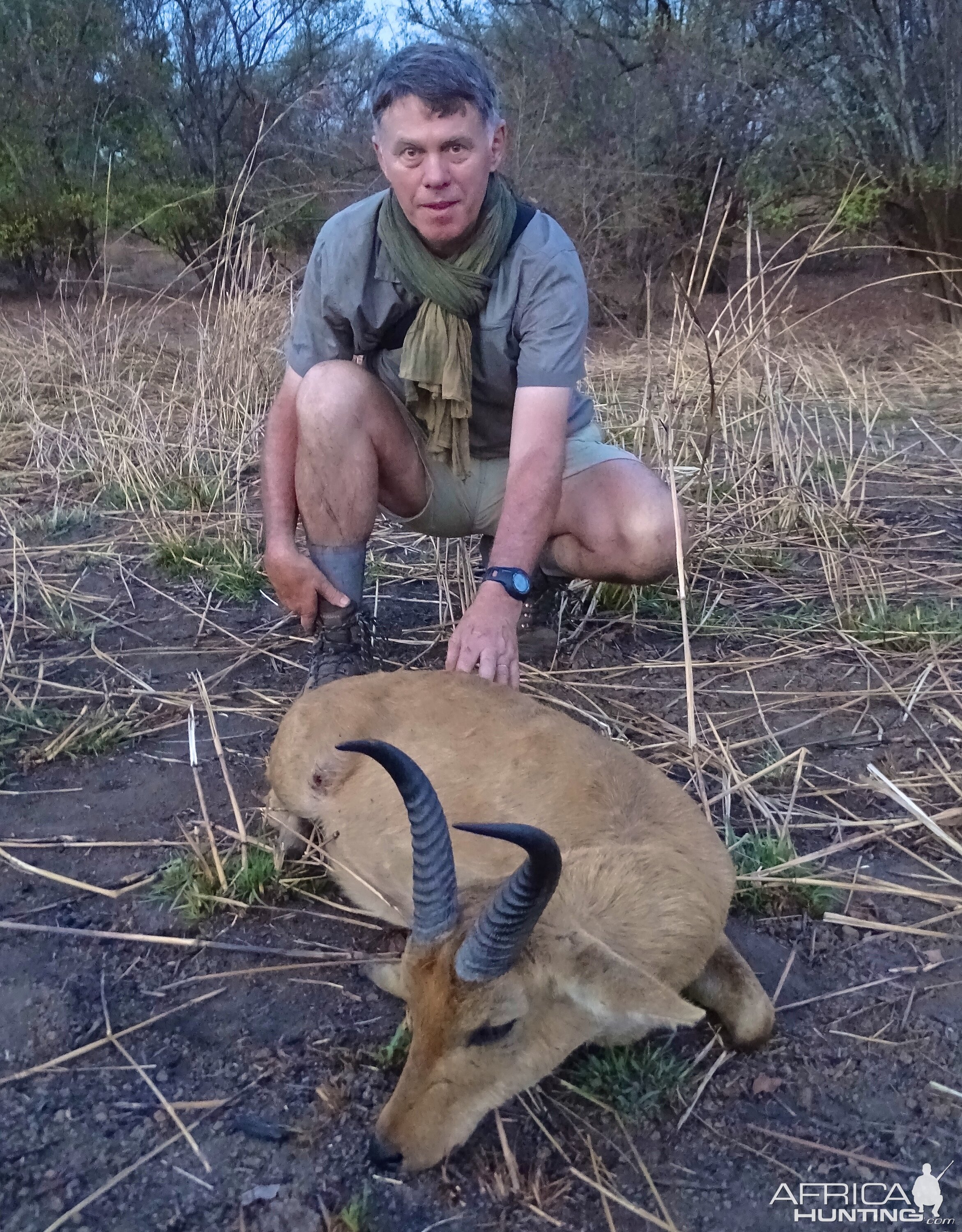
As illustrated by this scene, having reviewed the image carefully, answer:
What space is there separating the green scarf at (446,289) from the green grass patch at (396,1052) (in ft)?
7.91

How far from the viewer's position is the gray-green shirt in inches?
154

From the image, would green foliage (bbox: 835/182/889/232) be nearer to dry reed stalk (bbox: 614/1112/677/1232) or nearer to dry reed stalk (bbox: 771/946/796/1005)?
dry reed stalk (bbox: 771/946/796/1005)

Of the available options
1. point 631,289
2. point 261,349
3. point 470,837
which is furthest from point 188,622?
point 631,289

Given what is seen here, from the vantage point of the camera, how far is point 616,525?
4.33 meters

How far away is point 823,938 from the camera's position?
2.95 m

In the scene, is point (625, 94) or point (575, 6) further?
point (575, 6)

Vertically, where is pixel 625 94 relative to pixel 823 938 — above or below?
above

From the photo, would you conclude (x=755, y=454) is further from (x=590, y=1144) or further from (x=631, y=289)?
(x=631, y=289)

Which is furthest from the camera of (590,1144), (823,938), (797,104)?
(797,104)

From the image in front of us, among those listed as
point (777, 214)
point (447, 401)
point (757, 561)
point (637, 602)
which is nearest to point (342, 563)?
point (447, 401)

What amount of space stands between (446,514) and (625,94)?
1104cm

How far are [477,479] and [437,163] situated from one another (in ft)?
4.33

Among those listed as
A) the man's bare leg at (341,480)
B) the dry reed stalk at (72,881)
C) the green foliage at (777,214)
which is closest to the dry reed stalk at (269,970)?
the dry reed stalk at (72,881)

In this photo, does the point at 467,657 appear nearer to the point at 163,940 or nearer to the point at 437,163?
the point at 163,940
